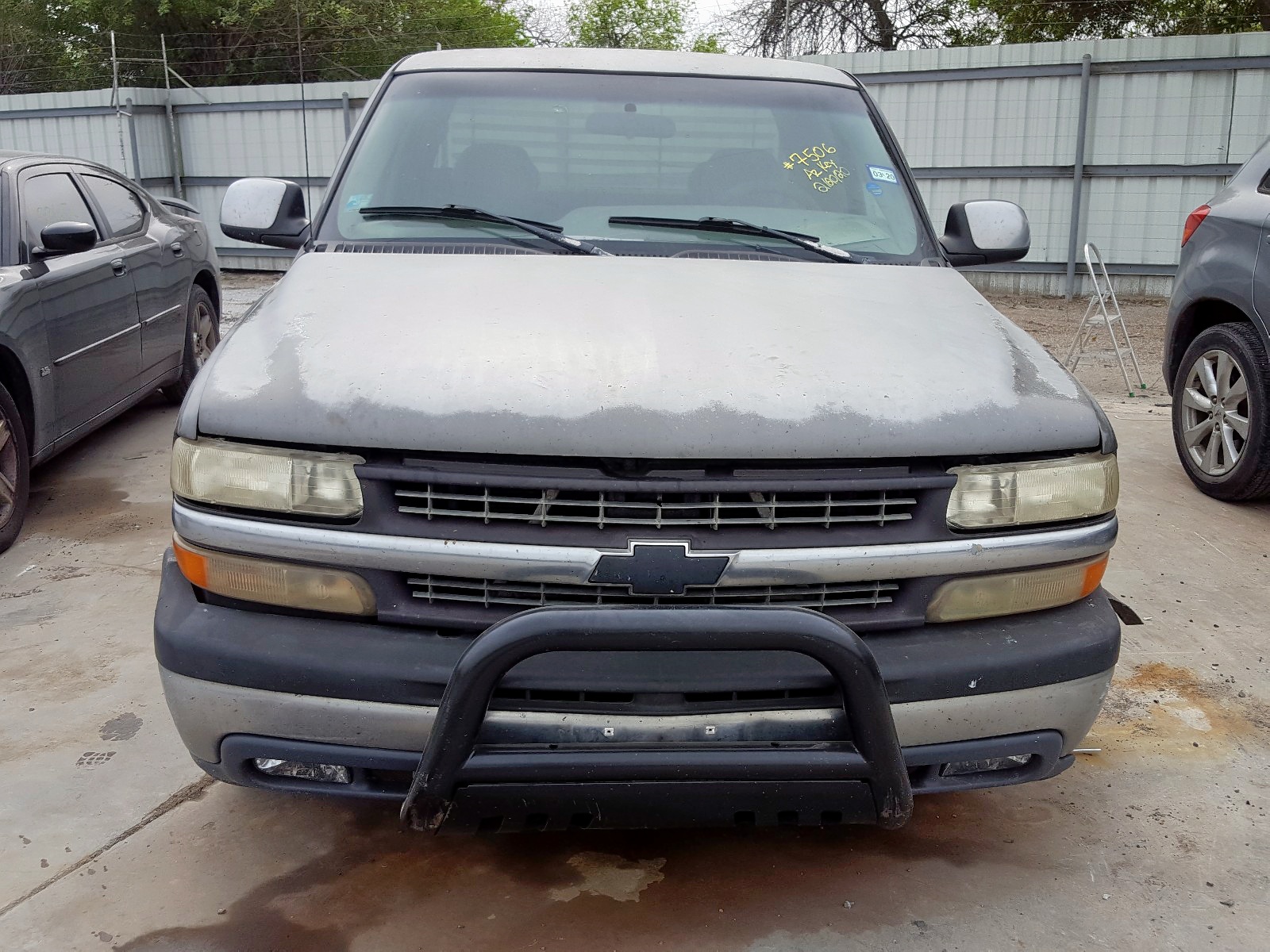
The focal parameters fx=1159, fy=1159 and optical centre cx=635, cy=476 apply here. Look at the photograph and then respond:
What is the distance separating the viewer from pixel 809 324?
2.55 m

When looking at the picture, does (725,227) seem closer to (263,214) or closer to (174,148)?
(263,214)

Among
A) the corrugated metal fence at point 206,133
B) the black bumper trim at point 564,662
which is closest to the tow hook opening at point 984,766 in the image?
the black bumper trim at point 564,662

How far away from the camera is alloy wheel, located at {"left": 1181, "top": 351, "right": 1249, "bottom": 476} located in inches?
208

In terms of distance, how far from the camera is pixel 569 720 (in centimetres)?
209

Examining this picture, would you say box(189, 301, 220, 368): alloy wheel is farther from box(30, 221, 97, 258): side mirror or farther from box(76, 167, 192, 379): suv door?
box(30, 221, 97, 258): side mirror

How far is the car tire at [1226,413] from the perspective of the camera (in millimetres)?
5129

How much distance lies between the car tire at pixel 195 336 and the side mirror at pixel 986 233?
4957mm

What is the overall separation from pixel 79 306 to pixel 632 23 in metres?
35.5

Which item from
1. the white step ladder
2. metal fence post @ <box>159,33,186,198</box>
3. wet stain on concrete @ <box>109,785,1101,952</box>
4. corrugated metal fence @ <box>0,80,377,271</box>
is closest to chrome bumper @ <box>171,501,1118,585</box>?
wet stain on concrete @ <box>109,785,1101,952</box>

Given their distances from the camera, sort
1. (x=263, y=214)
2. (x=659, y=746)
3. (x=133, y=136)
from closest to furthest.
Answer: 1. (x=659, y=746)
2. (x=263, y=214)
3. (x=133, y=136)

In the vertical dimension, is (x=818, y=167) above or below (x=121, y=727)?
above

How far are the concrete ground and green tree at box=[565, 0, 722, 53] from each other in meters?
36.9

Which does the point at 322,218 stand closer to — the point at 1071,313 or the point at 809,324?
the point at 809,324

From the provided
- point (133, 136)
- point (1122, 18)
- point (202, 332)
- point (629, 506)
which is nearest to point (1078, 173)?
point (202, 332)
